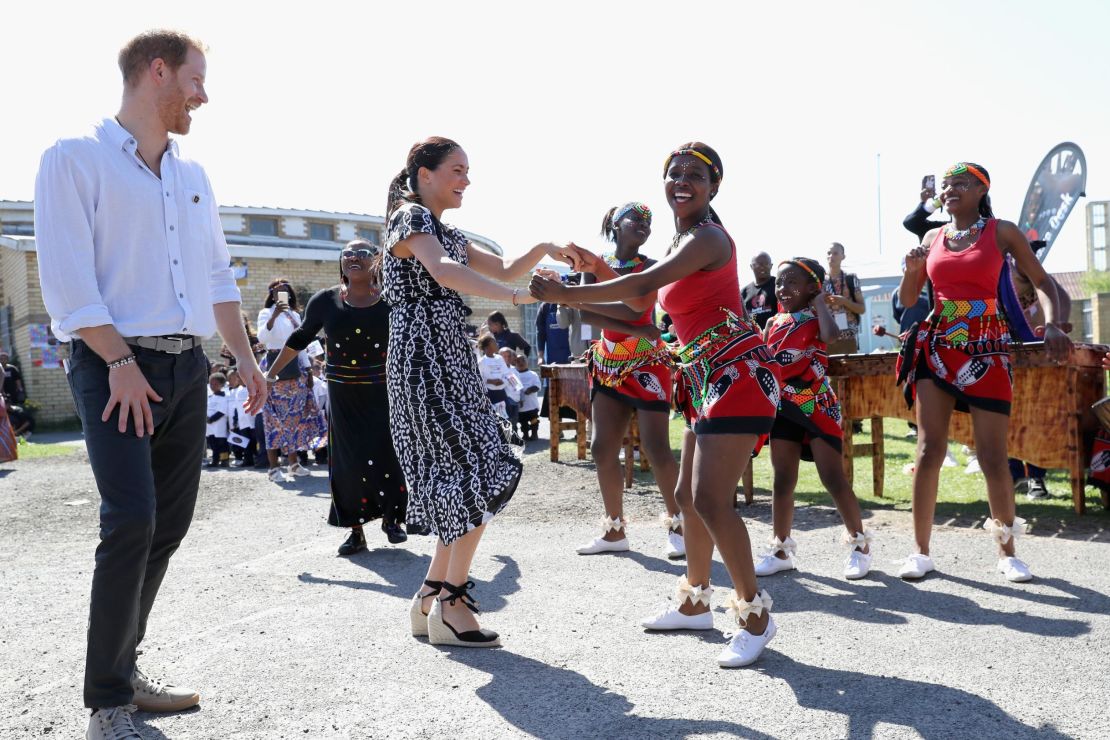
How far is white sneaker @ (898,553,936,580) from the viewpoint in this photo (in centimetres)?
534

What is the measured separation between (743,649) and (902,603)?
1391mm

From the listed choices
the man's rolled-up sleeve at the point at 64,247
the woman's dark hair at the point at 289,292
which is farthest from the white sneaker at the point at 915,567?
the woman's dark hair at the point at 289,292

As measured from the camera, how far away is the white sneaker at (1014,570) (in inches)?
206

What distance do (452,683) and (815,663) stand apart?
146 centimetres

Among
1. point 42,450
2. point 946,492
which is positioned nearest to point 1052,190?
point 946,492

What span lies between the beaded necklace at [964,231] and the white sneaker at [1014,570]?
177 cm

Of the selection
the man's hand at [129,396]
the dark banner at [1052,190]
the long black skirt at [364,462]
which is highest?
the dark banner at [1052,190]

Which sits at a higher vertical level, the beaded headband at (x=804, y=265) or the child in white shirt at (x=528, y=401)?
the beaded headband at (x=804, y=265)

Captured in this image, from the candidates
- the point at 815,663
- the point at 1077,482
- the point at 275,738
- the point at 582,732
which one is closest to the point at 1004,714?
the point at 815,663

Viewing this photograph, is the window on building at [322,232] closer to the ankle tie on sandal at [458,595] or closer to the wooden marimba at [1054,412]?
the wooden marimba at [1054,412]

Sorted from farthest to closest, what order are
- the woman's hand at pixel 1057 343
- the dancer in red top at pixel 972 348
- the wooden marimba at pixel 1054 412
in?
1. the wooden marimba at pixel 1054 412
2. the dancer in red top at pixel 972 348
3. the woman's hand at pixel 1057 343

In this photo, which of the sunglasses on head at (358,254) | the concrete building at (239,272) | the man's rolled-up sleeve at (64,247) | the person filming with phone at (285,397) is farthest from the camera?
the concrete building at (239,272)

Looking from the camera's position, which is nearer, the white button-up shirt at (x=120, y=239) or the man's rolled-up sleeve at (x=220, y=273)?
the white button-up shirt at (x=120, y=239)

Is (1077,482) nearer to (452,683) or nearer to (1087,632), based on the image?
(1087,632)
